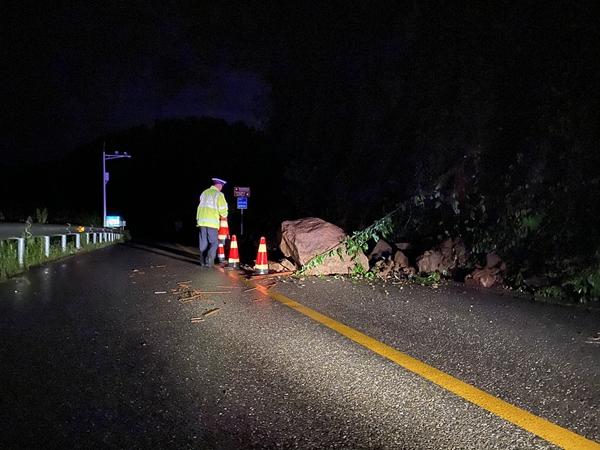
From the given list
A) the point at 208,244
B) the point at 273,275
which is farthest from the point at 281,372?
the point at 208,244

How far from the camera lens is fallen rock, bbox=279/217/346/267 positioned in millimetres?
9797

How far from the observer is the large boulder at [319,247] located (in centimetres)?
974

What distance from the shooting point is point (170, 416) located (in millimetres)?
3309

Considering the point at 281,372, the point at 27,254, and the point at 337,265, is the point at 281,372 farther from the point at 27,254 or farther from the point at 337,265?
the point at 27,254

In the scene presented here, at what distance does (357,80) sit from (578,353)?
12443 millimetres

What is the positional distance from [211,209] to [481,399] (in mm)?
8324

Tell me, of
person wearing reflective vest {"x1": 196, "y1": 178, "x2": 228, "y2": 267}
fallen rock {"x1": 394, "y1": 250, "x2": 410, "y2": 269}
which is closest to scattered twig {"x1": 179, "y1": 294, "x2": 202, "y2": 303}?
person wearing reflective vest {"x1": 196, "y1": 178, "x2": 228, "y2": 267}

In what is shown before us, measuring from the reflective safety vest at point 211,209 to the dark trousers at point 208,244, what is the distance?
17cm

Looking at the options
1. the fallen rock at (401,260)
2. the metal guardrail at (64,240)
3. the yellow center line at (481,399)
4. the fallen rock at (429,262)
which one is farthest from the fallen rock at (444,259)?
the metal guardrail at (64,240)

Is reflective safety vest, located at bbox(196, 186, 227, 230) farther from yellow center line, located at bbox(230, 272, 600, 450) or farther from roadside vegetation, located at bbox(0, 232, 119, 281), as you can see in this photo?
yellow center line, located at bbox(230, 272, 600, 450)

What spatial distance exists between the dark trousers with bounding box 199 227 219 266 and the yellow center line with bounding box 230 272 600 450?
6170 mm

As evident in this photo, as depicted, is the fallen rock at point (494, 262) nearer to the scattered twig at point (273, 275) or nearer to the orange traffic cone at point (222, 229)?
the scattered twig at point (273, 275)

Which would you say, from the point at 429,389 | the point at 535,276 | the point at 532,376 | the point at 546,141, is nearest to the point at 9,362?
the point at 429,389

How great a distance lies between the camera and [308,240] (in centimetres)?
992
